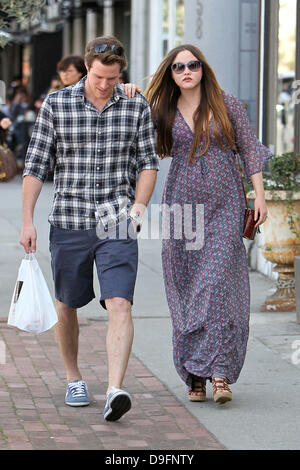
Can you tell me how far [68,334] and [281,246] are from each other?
305 centimetres

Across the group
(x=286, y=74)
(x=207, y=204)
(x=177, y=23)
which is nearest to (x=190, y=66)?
(x=207, y=204)

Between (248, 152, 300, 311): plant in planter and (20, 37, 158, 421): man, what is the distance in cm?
283

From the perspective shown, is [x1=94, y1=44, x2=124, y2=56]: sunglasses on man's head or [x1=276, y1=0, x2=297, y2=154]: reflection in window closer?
[x1=94, y1=44, x2=124, y2=56]: sunglasses on man's head

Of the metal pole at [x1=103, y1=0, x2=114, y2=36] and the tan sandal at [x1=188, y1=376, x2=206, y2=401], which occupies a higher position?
the metal pole at [x1=103, y1=0, x2=114, y2=36]

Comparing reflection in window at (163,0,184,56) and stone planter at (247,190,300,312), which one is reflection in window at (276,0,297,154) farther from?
reflection in window at (163,0,184,56)

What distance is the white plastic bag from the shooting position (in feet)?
18.0

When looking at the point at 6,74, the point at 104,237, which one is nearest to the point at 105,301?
the point at 104,237

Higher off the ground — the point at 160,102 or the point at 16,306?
the point at 160,102

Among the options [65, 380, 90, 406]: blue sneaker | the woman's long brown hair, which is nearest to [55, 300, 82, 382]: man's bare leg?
[65, 380, 90, 406]: blue sneaker

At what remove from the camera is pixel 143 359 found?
6867 millimetres

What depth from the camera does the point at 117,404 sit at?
16.9ft

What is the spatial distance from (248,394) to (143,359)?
1050 millimetres

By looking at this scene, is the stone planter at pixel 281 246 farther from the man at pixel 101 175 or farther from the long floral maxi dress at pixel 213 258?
the man at pixel 101 175
